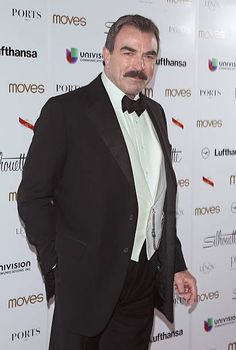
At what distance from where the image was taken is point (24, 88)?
2.64 meters

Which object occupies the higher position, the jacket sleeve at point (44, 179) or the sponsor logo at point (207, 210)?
the jacket sleeve at point (44, 179)

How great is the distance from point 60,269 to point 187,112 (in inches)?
66.2

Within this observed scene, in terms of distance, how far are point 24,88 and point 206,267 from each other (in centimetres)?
171

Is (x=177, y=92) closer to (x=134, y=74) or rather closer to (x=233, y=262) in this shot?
(x=233, y=262)

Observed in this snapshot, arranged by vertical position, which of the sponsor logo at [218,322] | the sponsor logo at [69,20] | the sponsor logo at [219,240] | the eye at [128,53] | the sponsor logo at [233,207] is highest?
the sponsor logo at [69,20]

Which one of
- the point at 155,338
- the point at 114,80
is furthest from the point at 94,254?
the point at 155,338

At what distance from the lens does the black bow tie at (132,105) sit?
2.00 m

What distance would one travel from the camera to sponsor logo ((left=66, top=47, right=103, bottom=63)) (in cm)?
277

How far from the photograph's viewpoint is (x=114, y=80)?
198cm

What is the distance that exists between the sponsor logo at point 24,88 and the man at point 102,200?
74cm

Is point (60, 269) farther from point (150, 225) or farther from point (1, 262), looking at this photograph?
point (1, 262)

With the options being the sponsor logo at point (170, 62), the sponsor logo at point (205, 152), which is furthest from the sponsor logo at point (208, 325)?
the sponsor logo at point (170, 62)

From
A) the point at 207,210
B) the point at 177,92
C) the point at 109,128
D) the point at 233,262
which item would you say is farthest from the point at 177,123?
the point at 109,128

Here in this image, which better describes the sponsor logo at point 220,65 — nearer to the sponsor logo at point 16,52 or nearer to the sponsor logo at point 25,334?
the sponsor logo at point 16,52
